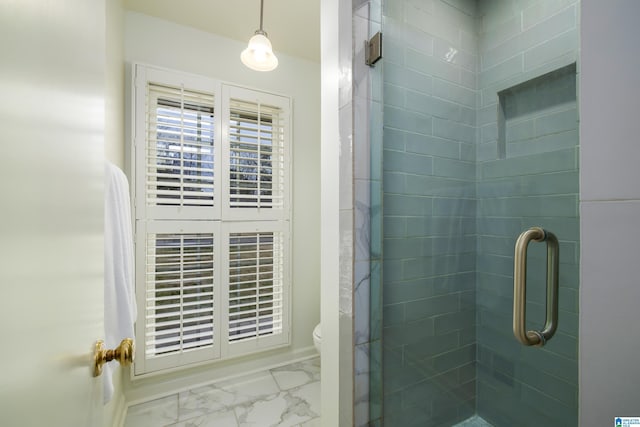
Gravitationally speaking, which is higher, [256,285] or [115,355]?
[115,355]

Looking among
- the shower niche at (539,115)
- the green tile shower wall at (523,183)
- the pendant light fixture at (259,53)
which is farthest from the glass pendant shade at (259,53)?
the shower niche at (539,115)

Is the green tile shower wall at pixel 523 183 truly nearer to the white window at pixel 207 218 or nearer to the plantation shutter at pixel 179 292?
the white window at pixel 207 218

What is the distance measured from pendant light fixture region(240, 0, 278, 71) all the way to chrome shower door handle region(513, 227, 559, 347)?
147 cm

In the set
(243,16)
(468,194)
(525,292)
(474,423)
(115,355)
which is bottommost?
(474,423)

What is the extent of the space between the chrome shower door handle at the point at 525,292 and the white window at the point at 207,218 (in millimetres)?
1761

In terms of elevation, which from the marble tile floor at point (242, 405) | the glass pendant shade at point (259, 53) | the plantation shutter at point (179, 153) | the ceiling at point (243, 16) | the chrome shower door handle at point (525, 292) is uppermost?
the ceiling at point (243, 16)

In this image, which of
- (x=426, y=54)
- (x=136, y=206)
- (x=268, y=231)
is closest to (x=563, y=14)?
(x=426, y=54)

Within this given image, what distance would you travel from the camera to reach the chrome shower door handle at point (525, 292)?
23.6 inches

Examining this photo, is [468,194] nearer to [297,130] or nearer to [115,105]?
[297,130]

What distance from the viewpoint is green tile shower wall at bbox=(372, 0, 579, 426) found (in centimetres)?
111

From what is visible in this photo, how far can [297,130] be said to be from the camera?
2.33 metres

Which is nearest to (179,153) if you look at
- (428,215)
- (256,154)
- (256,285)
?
(256,154)

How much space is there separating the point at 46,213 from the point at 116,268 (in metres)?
0.92

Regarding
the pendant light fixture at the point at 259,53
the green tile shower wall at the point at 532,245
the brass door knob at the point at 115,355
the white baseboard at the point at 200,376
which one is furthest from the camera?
the white baseboard at the point at 200,376
